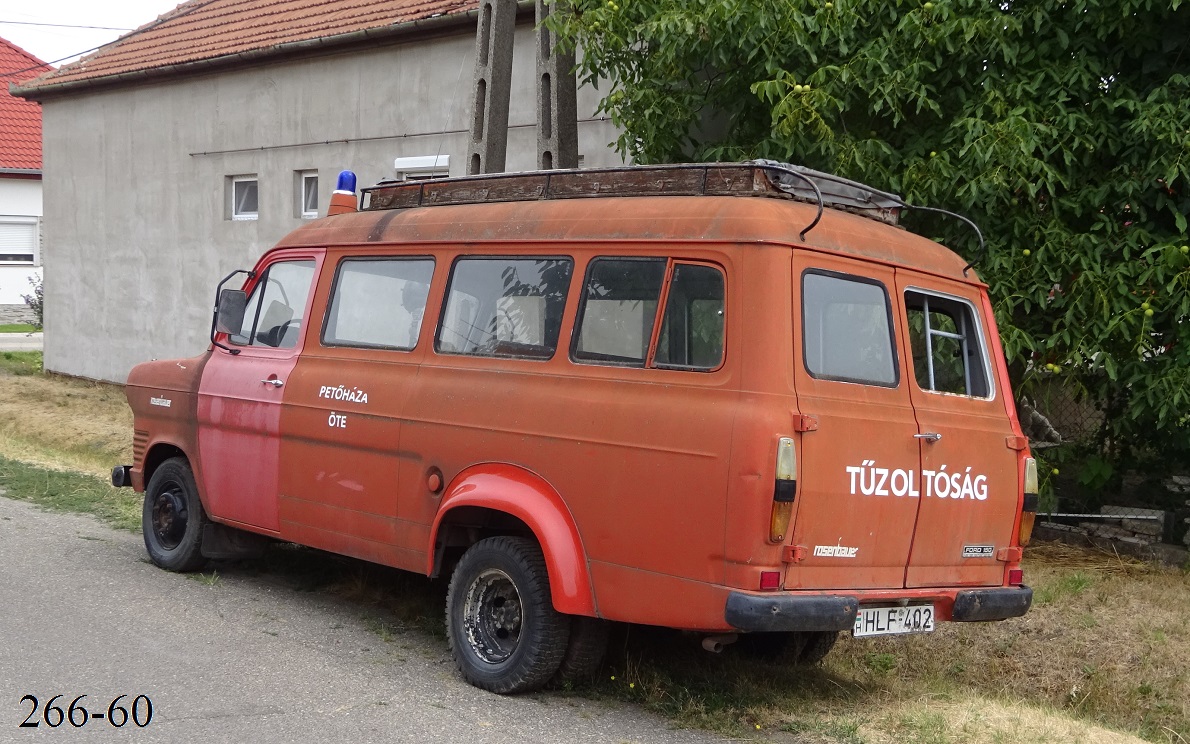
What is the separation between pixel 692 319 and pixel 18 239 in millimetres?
33085

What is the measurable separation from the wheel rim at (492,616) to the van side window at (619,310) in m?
1.11

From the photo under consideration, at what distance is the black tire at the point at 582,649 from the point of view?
572 centimetres

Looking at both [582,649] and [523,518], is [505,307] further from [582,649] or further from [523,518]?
[582,649]

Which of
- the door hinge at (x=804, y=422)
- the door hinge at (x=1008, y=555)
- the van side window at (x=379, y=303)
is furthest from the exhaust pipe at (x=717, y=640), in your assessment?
the van side window at (x=379, y=303)

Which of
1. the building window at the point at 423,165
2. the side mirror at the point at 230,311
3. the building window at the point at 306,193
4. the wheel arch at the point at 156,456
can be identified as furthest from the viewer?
the building window at the point at 306,193

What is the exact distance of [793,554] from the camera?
5035mm

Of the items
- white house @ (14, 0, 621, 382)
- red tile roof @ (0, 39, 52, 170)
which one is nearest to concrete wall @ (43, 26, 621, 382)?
white house @ (14, 0, 621, 382)

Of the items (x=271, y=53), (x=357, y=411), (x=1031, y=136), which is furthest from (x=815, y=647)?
(x=271, y=53)

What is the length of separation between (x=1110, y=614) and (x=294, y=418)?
4.97 m

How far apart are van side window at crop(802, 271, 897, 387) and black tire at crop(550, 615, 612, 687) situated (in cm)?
152

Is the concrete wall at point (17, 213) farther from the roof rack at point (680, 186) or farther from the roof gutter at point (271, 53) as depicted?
the roof rack at point (680, 186)

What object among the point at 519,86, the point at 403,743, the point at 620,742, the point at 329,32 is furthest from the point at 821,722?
the point at 329,32

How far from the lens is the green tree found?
8.52 m

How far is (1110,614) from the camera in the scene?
787 cm
